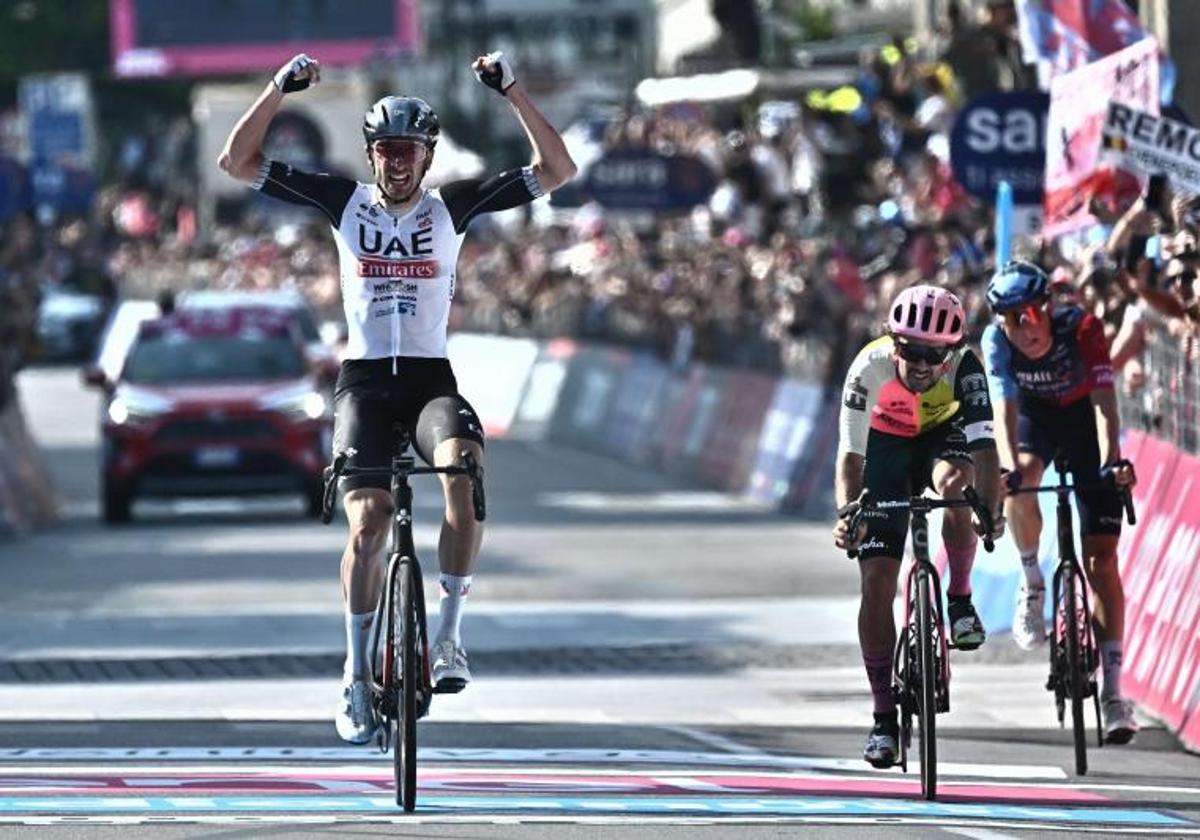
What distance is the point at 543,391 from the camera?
44.6 metres

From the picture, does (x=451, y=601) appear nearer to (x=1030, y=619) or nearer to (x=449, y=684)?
(x=449, y=684)

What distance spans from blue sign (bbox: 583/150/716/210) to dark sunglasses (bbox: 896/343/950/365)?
26.9 m

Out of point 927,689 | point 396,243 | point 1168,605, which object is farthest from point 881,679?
point 1168,605

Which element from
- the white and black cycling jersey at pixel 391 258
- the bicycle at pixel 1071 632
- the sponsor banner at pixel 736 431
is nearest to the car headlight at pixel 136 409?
the sponsor banner at pixel 736 431

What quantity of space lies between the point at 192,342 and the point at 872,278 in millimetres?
7218

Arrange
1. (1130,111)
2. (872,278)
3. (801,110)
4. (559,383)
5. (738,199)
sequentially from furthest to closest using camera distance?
1. (559,383)
2. (738,199)
3. (801,110)
4. (872,278)
5. (1130,111)

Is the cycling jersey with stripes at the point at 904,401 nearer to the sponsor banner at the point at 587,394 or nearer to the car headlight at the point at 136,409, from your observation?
the car headlight at the point at 136,409

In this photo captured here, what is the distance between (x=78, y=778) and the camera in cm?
1359

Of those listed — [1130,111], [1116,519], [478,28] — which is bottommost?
[478,28]

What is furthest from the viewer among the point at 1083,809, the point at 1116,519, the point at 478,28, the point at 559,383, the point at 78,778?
the point at 478,28

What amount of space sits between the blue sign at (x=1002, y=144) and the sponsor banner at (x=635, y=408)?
52.6 ft

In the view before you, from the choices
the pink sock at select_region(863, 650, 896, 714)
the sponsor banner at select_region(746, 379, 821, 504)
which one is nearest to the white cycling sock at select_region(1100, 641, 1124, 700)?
the pink sock at select_region(863, 650, 896, 714)

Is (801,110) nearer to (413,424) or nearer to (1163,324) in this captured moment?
(1163,324)

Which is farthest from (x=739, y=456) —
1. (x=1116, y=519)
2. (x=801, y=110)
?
(x=1116, y=519)
